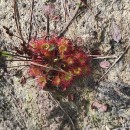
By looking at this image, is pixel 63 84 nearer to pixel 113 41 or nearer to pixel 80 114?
pixel 80 114

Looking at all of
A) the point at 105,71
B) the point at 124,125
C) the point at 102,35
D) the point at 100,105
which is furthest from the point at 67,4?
the point at 124,125

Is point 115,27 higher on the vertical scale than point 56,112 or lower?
higher

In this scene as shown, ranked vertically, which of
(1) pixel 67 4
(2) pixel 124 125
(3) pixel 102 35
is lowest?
(2) pixel 124 125

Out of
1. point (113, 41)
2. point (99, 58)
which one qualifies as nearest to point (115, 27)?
point (113, 41)

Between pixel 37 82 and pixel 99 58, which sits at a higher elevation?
pixel 99 58

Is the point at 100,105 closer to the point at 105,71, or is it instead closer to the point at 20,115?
the point at 105,71

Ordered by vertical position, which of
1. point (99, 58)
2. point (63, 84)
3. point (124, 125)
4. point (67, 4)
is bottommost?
point (124, 125)
